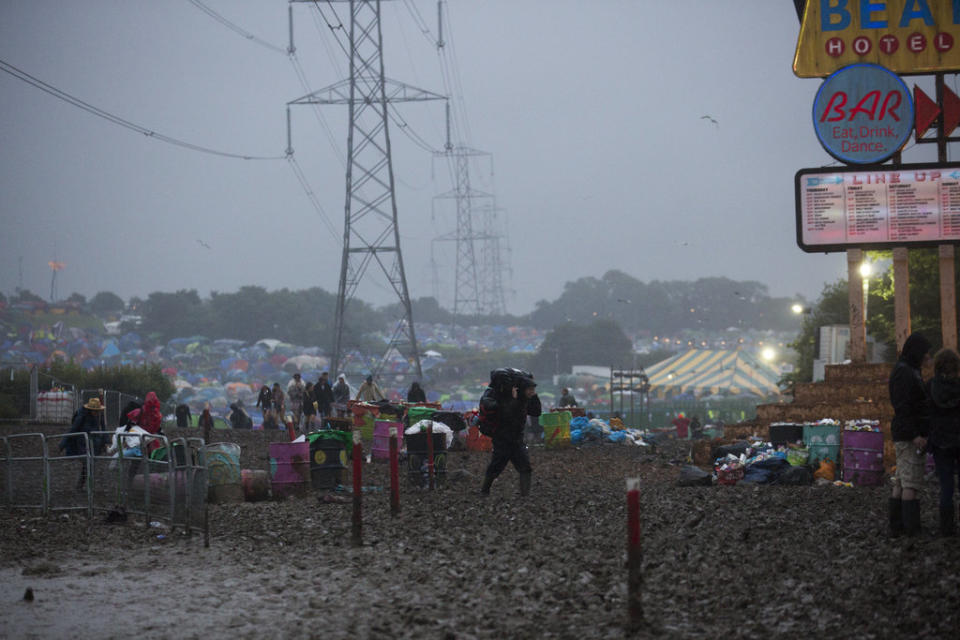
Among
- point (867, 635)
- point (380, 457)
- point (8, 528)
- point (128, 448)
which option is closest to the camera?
point (867, 635)

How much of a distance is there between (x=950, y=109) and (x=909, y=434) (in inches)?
580

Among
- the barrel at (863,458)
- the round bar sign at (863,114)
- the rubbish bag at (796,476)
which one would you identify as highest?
the round bar sign at (863,114)

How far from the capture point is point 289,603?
331 inches

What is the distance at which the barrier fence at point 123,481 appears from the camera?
1256 cm

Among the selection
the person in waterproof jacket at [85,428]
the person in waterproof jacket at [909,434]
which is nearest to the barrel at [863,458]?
the person in waterproof jacket at [909,434]

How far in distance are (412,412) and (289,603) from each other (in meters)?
13.2

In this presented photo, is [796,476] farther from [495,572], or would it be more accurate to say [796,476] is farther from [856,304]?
[495,572]

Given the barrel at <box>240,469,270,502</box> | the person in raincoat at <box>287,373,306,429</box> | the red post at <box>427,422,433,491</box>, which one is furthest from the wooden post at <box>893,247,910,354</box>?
the person in raincoat at <box>287,373,306,429</box>

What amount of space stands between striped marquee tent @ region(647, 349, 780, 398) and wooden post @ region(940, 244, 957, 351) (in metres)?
50.4

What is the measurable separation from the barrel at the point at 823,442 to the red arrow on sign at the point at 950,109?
27.3 ft

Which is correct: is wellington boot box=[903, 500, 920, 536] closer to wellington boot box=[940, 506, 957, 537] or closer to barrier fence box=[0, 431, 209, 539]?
wellington boot box=[940, 506, 957, 537]

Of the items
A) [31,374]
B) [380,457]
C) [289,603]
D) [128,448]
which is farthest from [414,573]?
[31,374]

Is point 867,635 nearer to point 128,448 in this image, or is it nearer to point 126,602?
point 126,602

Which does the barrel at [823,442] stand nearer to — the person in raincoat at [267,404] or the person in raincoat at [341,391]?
the person in raincoat at [341,391]
